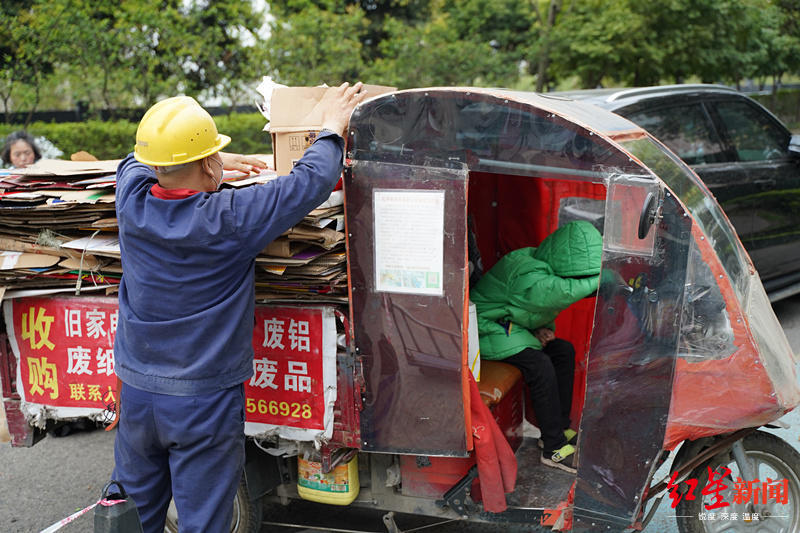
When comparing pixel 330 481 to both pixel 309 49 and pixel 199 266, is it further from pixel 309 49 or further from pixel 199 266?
pixel 309 49

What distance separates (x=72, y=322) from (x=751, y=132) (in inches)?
192

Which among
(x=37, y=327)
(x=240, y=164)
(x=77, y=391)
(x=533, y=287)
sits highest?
(x=240, y=164)

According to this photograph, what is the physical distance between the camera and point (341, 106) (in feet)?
8.59

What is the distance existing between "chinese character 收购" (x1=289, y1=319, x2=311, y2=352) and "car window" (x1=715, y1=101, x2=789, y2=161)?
13.1 ft

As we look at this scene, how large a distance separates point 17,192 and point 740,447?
2857 mm

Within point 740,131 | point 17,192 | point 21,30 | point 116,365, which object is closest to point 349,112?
point 116,365

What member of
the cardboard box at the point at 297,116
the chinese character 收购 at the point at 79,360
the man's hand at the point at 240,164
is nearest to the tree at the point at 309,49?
the man's hand at the point at 240,164

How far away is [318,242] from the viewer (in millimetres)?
2613

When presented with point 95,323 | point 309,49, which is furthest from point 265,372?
point 309,49

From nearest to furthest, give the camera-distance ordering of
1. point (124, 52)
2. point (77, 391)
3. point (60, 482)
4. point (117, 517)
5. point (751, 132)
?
point (117, 517) < point (77, 391) < point (60, 482) < point (751, 132) < point (124, 52)

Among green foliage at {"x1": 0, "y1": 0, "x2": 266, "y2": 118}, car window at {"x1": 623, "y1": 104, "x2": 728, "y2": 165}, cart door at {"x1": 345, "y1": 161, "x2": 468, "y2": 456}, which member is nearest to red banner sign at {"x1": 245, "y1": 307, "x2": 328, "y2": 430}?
cart door at {"x1": 345, "y1": 161, "x2": 468, "y2": 456}

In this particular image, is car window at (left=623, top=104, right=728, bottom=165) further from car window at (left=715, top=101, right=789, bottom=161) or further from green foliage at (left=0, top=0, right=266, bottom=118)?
green foliage at (left=0, top=0, right=266, bottom=118)

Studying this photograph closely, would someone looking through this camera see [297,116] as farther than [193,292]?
Yes

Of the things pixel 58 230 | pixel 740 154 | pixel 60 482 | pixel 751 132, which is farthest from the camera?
pixel 751 132
